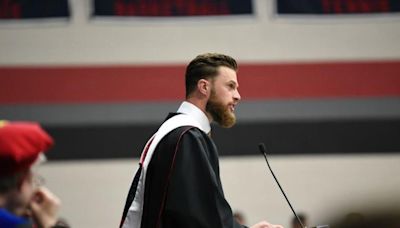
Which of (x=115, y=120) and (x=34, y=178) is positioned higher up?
(x=34, y=178)

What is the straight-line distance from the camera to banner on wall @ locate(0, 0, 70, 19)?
26.8 ft

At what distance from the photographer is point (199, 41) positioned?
8.43 meters

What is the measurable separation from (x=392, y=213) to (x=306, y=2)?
6880 millimetres

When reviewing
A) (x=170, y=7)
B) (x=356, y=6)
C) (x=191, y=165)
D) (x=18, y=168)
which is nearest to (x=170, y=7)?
(x=170, y=7)

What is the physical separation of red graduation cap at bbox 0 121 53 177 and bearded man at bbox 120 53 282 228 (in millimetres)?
1374

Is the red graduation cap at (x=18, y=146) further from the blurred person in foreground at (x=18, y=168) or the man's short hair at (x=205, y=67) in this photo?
the man's short hair at (x=205, y=67)

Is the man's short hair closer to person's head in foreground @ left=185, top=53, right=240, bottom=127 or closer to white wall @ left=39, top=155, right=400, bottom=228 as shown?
person's head in foreground @ left=185, top=53, right=240, bottom=127

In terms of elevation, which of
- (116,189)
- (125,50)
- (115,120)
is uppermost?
(125,50)

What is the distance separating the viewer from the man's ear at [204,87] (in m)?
3.53

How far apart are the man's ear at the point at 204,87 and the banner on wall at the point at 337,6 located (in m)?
4.95

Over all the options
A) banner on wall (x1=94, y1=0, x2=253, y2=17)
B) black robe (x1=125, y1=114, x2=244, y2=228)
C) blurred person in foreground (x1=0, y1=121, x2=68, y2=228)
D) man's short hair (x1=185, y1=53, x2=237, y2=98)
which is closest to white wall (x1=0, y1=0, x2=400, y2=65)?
banner on wall (x1=94, y1=0, x2=253, y2=17)

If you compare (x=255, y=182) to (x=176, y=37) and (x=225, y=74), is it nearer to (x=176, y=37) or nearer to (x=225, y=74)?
(x=176, y=37)

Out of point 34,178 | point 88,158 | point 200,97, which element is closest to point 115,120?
point 88,158

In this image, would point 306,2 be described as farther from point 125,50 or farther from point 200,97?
point 200,97
